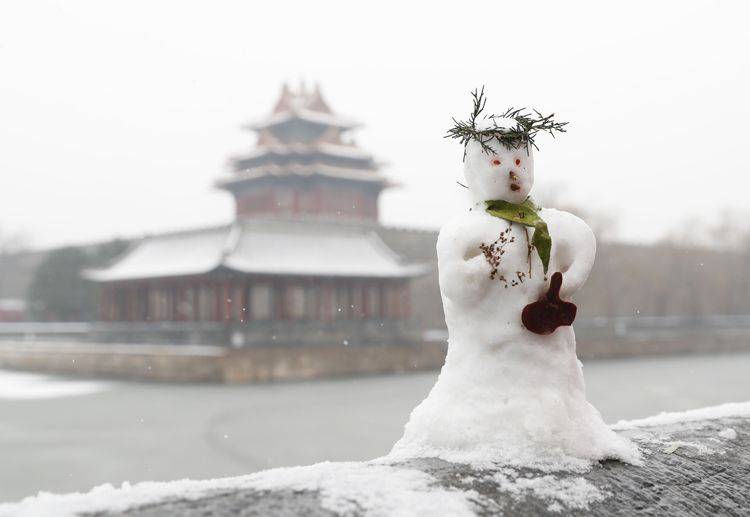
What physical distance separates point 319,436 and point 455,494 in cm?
827

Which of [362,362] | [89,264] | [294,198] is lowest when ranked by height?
[362,362]

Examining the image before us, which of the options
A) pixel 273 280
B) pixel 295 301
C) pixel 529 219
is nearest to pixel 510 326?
pixel 529 219

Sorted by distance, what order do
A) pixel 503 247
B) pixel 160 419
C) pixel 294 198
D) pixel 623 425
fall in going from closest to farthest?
pixel 503 247 → pixel 623 425 → pixel 160 419 → pixel 294 198

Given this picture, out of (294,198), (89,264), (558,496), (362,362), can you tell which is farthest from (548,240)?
(89,264)

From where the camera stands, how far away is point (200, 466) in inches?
327

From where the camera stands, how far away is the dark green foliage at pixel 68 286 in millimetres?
27891

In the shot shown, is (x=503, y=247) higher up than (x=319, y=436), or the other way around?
(x=503, y=247)

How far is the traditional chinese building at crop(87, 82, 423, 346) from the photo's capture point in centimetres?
1888

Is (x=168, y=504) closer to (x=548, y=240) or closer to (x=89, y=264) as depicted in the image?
(x=548, y=240)

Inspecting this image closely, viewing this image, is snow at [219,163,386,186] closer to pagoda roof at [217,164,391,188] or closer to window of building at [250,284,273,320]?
pagoda roof at [217,164,391,188]

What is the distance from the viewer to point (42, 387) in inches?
667

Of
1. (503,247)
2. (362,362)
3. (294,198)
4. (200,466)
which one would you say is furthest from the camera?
(294,198)

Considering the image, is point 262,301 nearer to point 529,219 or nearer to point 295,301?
point 295,301

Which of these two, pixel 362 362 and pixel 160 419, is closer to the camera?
pixel 160 419
